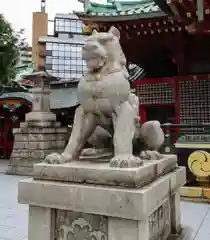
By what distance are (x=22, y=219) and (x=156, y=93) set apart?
4.98m

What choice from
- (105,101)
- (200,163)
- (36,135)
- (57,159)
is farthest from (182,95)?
(57,159)

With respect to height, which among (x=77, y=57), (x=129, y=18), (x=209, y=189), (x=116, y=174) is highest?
(x=77, y=57)

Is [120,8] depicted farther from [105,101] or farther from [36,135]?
[105,101]

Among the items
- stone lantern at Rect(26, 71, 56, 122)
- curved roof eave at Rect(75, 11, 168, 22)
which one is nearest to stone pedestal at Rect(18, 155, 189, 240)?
curved roof eave at Rect(75, 11, 168, 22)

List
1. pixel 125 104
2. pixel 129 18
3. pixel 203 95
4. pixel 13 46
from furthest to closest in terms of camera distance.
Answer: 1. pixel 13 46
2. pixel 203 95
3. pixel 129 18
4. pixel 125 104

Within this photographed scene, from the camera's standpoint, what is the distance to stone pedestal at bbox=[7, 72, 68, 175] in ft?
23.9

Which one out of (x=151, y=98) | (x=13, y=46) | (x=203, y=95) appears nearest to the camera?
(x=203, y=95)

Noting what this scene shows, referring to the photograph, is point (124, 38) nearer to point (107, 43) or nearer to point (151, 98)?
point (151, 98)

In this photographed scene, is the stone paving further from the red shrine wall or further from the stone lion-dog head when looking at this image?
the red shrine wall

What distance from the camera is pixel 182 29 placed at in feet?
20.2

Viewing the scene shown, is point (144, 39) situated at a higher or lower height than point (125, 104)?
higher

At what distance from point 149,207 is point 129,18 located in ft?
17.0

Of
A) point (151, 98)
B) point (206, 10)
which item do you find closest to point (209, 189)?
point (206, 10)

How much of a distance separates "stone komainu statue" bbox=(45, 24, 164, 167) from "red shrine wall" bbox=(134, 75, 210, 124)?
191 inches
